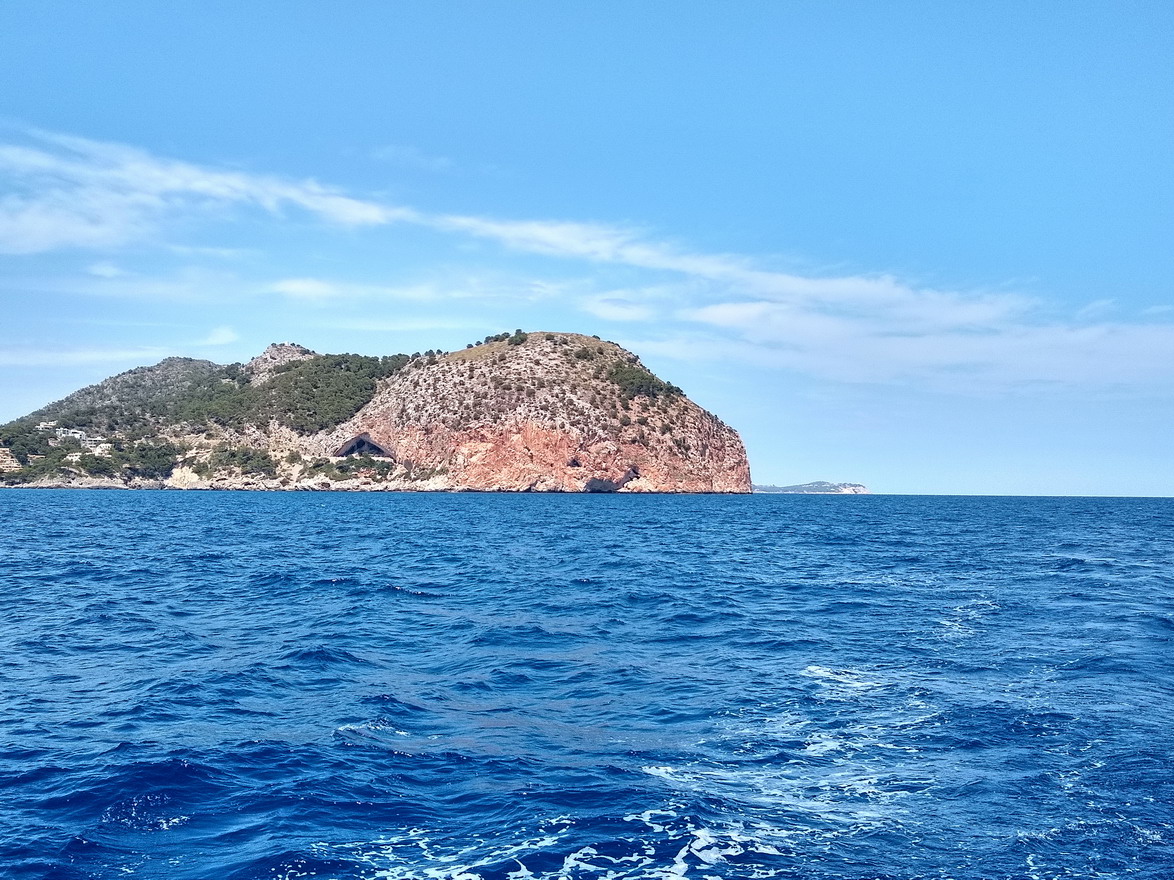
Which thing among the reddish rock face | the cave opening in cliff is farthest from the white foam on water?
the cave opening in cliff

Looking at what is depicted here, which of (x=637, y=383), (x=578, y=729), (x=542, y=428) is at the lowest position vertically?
(x=578, y=729)

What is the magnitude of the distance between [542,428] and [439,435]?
69.9 ft

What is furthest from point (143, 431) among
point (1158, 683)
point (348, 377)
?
point (1158, 683)

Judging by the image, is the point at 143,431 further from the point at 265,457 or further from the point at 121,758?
the point at 121,758

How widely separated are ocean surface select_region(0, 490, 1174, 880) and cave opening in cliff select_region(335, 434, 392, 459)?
131557 millimetres

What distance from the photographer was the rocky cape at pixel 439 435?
150875mm

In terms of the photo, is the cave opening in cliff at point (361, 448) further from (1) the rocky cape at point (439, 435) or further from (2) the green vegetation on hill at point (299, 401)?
(2) the green vegetation on hill at point (299, 401)

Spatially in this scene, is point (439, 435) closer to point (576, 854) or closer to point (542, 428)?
point (542, 428)

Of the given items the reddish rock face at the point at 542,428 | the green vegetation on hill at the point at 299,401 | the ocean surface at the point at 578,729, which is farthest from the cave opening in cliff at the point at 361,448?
the ocean surface at the point at 578,729

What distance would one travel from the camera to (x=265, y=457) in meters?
166

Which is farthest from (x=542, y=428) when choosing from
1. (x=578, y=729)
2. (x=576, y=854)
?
(x=576, y=854)

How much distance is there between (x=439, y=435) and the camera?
15488 centimetres

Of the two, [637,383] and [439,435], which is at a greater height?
[637,383]

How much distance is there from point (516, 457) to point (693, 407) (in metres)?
44.2
